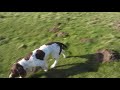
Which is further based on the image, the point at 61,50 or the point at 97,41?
the point at 97,41

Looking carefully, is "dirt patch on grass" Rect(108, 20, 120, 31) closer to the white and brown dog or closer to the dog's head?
the white and brown dog

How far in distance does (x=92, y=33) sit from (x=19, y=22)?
19.2 feet

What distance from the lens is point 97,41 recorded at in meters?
14.3

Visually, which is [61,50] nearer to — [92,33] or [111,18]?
[92,33]

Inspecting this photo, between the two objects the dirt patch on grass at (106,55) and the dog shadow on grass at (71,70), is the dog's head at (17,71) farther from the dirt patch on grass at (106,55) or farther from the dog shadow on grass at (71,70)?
the dirt patch on grass at (106,55)

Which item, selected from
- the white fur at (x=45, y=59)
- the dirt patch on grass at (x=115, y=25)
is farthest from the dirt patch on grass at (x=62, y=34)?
the white fur at (x=45, y=59)

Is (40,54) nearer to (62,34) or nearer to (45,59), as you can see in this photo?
(45,59)

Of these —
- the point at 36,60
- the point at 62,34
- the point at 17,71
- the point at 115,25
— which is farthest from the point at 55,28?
the point at 17,71

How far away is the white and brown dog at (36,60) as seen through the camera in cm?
1086

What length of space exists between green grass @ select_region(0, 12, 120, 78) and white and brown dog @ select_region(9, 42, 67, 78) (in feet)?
1.51

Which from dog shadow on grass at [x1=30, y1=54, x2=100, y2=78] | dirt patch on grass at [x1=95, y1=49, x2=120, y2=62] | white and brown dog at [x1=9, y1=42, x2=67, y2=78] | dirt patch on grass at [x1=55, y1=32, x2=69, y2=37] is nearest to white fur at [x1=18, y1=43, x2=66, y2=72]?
white and brown dog at [x1=9, y1=42, x2=67, y2=78]

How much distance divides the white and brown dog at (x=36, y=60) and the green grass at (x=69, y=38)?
1.51 feet
